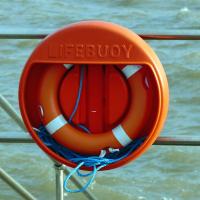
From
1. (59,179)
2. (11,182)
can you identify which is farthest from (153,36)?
(11,182)

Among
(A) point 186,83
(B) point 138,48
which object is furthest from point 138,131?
(A) point 186,83

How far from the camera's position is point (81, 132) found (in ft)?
9.09

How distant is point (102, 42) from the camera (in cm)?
265

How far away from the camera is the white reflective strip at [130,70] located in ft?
8.89

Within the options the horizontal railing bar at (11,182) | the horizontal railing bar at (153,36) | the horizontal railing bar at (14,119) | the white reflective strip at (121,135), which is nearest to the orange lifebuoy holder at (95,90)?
the white reflective strip at (121,135)

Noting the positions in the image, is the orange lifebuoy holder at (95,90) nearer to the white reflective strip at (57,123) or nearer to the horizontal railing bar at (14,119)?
the white reflective strip at (57,123)

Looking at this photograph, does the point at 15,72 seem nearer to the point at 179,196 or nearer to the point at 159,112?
the point at 179,196

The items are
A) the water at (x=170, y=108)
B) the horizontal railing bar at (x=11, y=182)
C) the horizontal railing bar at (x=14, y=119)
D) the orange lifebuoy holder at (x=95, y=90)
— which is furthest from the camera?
the water at (x=170, y=108)

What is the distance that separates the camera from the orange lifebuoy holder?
2.66 metres

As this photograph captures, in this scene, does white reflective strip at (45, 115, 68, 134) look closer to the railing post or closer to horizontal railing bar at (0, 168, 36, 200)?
the railing post

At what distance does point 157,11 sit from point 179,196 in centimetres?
577

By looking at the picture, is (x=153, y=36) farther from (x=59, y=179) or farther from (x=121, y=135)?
(x=59, y=179)

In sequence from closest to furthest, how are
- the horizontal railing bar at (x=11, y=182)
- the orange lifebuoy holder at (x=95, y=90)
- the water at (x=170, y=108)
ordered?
1. the orange lifebuoy holder at (x=95, y=90)
2. the horizontal railing bar at (x=11, y=182)
3. the water at (x=170, y=108)

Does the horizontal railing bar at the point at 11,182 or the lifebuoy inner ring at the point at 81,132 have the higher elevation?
the lifebuoy inner ring at the point at 81,132
